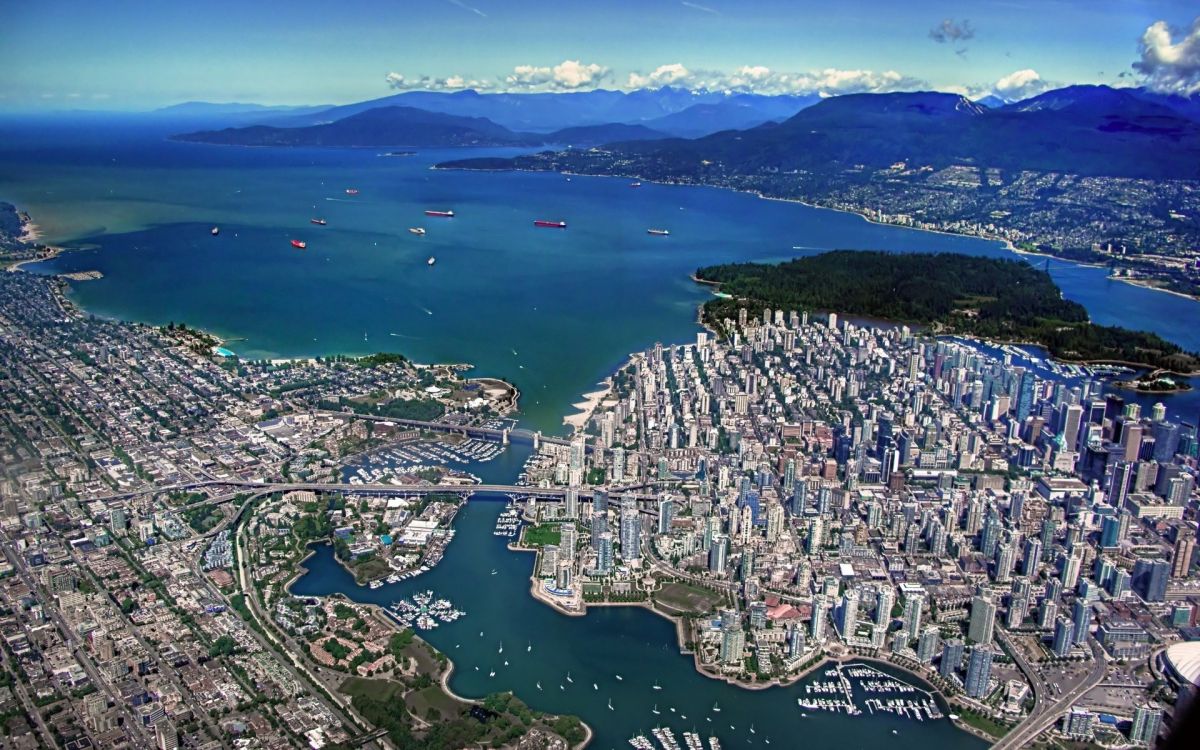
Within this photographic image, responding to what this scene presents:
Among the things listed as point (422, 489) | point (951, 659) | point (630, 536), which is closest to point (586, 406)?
point (422, 489)

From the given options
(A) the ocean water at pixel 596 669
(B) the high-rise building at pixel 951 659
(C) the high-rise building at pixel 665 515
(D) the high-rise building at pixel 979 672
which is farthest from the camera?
(C) the high-rise building at pixel 665 515

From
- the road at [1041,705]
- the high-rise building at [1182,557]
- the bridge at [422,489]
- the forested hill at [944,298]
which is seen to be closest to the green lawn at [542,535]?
the bridge at [422,489]

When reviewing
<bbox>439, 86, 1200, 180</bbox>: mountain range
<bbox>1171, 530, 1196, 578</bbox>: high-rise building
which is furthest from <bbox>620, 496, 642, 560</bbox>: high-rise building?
<bbox>439, 86, 1200, 180</bbox>: mountain range

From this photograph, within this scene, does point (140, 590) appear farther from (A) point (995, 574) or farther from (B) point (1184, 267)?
(B) point (1184, 267)

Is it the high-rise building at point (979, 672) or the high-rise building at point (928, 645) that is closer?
the high-rise building at point (979, 672)

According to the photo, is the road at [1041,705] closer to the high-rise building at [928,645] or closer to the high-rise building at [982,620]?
the high-rise building at [982,620]

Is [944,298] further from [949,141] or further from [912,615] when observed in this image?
[949,141]
